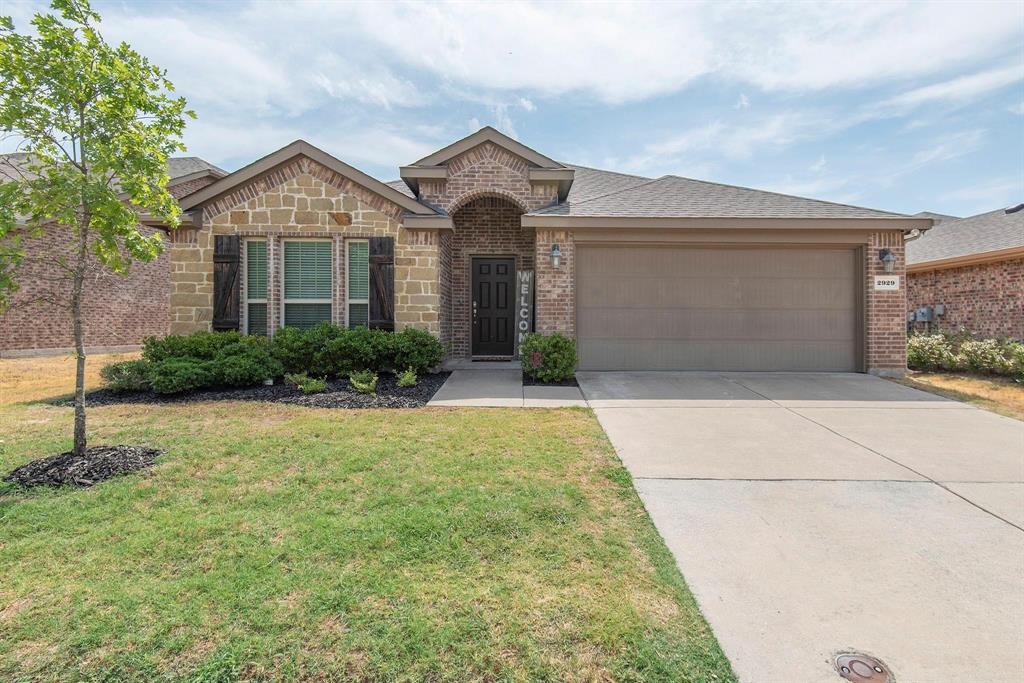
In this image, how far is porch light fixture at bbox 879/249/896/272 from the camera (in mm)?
8703

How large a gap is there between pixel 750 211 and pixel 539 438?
→ 22.3 ft

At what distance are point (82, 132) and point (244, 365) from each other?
406 cm

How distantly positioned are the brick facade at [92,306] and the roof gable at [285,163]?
2.66 metres

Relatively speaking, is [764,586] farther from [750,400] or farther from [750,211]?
[750,211]

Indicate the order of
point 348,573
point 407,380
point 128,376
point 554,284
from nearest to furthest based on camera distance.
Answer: point 348,573
point 128,376
point 407,380
point 554,284

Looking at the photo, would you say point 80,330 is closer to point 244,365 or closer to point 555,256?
point 244,365

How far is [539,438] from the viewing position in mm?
4832

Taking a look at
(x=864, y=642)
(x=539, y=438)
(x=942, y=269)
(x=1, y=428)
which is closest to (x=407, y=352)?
(x=539, y=438)

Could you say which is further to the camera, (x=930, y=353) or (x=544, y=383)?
(x=930, y=353)

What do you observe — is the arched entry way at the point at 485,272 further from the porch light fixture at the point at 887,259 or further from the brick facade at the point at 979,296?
the brick facade at the point at 979,296

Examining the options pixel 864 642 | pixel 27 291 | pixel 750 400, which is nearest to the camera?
pixel 864 642

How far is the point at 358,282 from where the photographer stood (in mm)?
9039

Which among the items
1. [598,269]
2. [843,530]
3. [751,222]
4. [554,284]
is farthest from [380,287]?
[843,530]

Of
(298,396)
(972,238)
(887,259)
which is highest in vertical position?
(972,238)
